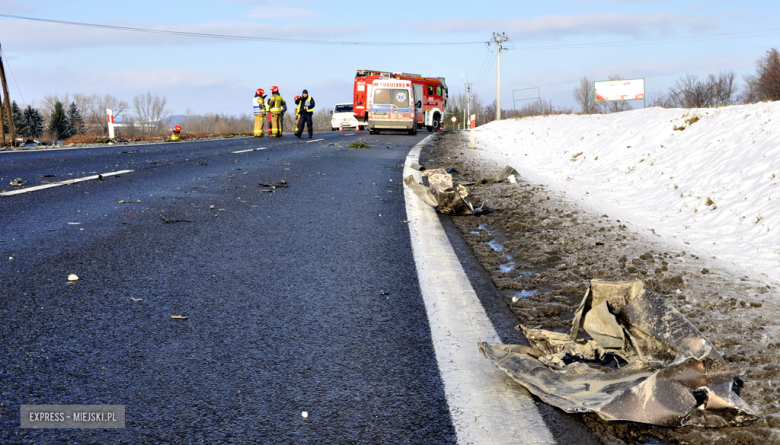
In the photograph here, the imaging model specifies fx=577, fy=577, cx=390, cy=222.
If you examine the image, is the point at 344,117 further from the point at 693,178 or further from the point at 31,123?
the point at 31,123

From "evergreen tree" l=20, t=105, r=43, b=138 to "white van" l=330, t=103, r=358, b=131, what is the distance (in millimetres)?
66490

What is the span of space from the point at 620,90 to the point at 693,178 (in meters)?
32.1

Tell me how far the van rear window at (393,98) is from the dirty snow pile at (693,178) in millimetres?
13166

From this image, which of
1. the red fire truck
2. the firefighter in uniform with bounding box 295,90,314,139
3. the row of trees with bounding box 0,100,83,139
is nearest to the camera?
the firefighter in uniform with bounding box 295,90,314,139

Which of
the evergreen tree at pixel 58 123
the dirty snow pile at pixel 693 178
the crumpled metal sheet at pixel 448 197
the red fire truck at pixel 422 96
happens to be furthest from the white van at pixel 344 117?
the evergreen tree at pixel 58 123

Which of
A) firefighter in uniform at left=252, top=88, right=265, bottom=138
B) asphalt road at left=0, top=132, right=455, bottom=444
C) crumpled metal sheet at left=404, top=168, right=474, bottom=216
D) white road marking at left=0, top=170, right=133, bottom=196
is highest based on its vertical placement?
firefighter in uniform at left=252, top=88, right=265, bottom=138

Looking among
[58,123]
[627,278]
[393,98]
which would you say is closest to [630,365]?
[627,278]

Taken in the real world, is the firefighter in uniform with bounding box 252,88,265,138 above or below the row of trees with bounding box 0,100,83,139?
below

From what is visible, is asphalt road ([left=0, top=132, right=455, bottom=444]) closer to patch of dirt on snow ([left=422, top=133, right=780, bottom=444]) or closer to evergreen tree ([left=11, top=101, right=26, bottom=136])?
patch of dirt on snow ([left=422, top=133, right=780, bottom=444])

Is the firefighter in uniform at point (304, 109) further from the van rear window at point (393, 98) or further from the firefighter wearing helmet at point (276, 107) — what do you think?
the van rear window at point (393, 98)

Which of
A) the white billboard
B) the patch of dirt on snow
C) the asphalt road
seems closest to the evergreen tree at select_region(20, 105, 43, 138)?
the white billboard

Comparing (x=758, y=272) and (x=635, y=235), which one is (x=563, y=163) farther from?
(x=758, y=272)

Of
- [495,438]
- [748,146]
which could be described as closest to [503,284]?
[495,438]

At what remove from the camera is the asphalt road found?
2025 mm
